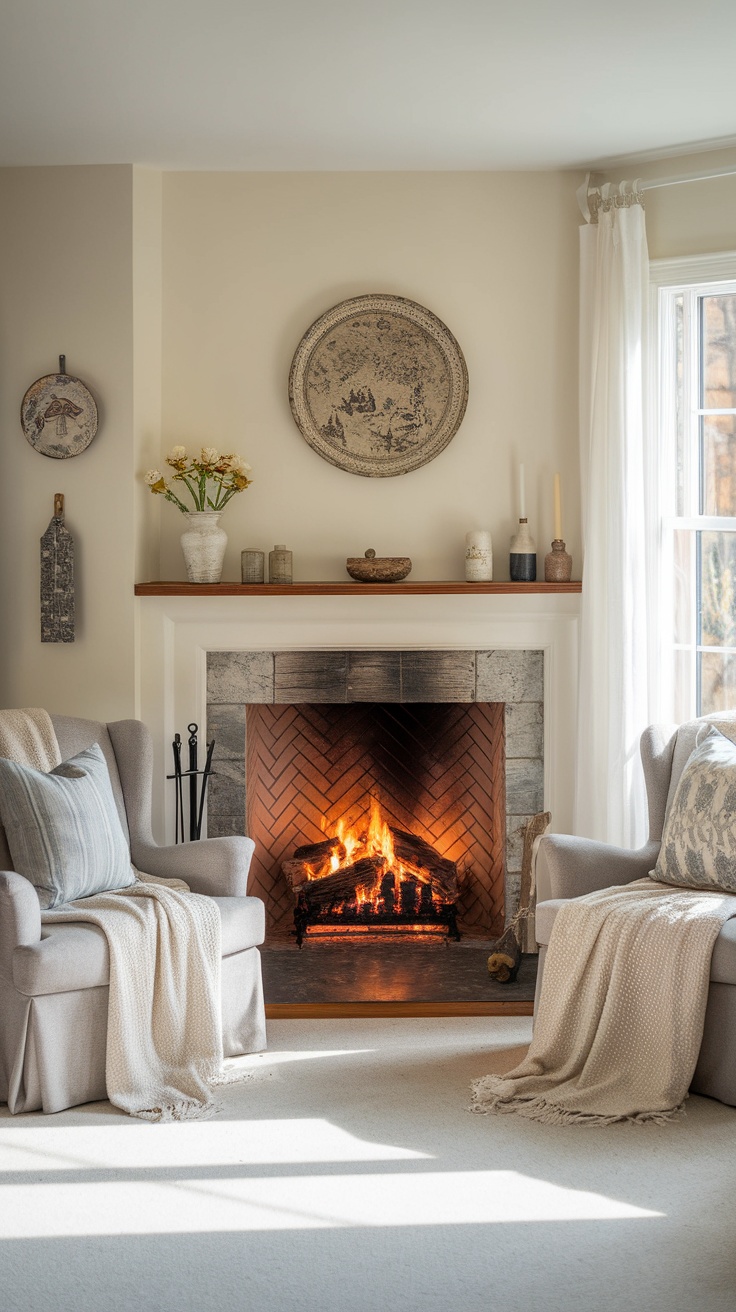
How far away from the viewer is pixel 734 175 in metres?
4.29

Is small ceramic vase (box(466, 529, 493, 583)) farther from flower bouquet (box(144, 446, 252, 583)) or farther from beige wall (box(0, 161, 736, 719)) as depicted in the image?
flower bouquet (box(144, 446, 252, 583))

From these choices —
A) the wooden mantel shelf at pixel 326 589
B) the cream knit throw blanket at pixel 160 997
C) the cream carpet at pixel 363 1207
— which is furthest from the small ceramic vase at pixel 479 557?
the cream carpet at pixel 363 1207

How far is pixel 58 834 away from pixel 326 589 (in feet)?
4.93

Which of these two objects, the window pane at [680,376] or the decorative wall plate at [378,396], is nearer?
the window pane at [680,376]

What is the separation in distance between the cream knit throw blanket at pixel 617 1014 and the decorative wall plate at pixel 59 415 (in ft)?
7.98

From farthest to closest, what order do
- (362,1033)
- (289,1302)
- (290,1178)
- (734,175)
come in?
(734,175) → (362,1033) → (290,1178) → (289,1302)

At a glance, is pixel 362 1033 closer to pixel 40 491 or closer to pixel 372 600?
pixel 372 600

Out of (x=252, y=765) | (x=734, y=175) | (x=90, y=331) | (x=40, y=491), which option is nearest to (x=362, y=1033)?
(x=252, y=765)

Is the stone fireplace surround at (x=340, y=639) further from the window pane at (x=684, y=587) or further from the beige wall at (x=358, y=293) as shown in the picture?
the window pane at (x=684, y=587)

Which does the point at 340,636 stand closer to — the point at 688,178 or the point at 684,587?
the point at 684,587

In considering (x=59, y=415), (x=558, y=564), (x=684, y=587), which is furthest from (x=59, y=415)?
(x=684, y=587)

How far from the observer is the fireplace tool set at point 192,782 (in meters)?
4.43

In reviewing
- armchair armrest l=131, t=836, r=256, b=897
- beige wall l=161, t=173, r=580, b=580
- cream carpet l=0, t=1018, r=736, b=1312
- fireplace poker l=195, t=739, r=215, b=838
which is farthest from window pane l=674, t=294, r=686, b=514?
cream carpet l=0, t=1018, r=736, b=1312

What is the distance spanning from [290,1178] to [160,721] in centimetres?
215
